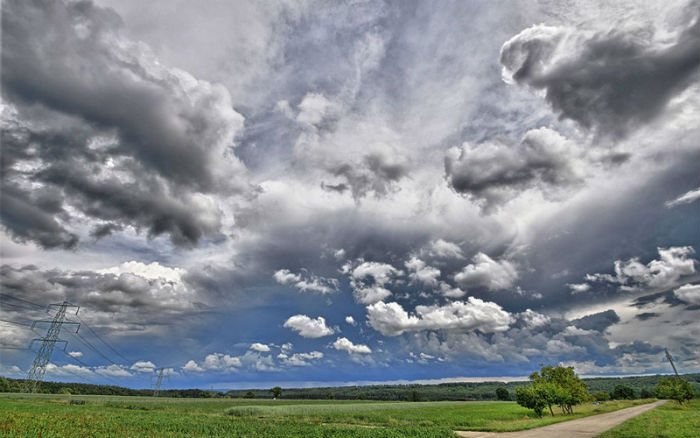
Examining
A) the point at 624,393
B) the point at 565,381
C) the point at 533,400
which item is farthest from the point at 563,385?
the point at 624,393

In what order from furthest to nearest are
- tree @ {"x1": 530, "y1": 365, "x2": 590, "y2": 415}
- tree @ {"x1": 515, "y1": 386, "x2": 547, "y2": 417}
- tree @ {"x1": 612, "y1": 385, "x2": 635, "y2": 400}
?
tree @ {"x1": 612, "y1": 385, "x2": 635, "y2": 400} → tree @ {"x1": 530, "y1": 365, "x2": 590, "y2": 415} → tree @ {"x1": 515, "y1": 386, "x2": 547, "y2": 417}

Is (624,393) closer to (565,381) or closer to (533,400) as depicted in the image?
(565,381)

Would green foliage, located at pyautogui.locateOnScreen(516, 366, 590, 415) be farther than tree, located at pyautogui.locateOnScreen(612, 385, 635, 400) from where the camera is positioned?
No

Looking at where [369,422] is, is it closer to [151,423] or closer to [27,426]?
[151,423]

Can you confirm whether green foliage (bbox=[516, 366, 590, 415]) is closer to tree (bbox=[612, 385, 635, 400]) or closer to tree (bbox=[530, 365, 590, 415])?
tree (bbox=[530, 365, 590, 415])

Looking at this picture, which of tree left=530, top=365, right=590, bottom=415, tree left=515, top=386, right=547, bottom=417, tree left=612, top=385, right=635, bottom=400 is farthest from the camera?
tree left=612, top=385, right=635, bottom=400

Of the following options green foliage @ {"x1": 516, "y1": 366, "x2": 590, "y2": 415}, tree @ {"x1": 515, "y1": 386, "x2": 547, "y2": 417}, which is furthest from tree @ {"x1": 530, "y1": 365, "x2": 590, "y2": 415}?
tree @ {"x1": 515, "y1": 386, "x2": 547, "y2": 417}

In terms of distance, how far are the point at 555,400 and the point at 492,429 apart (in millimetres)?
28361

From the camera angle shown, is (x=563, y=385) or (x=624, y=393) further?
(x=624, y=393)

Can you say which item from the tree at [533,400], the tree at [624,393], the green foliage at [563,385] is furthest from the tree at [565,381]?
the tree at [624,393]

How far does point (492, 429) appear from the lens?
4556cm

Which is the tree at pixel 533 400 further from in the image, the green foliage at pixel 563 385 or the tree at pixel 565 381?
the tree at pixel 565 381

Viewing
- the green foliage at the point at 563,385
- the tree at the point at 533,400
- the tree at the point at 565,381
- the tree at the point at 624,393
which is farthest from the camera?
the tree at the point at 624,393

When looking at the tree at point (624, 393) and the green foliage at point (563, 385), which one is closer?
the green foliage at point (563, 385)
